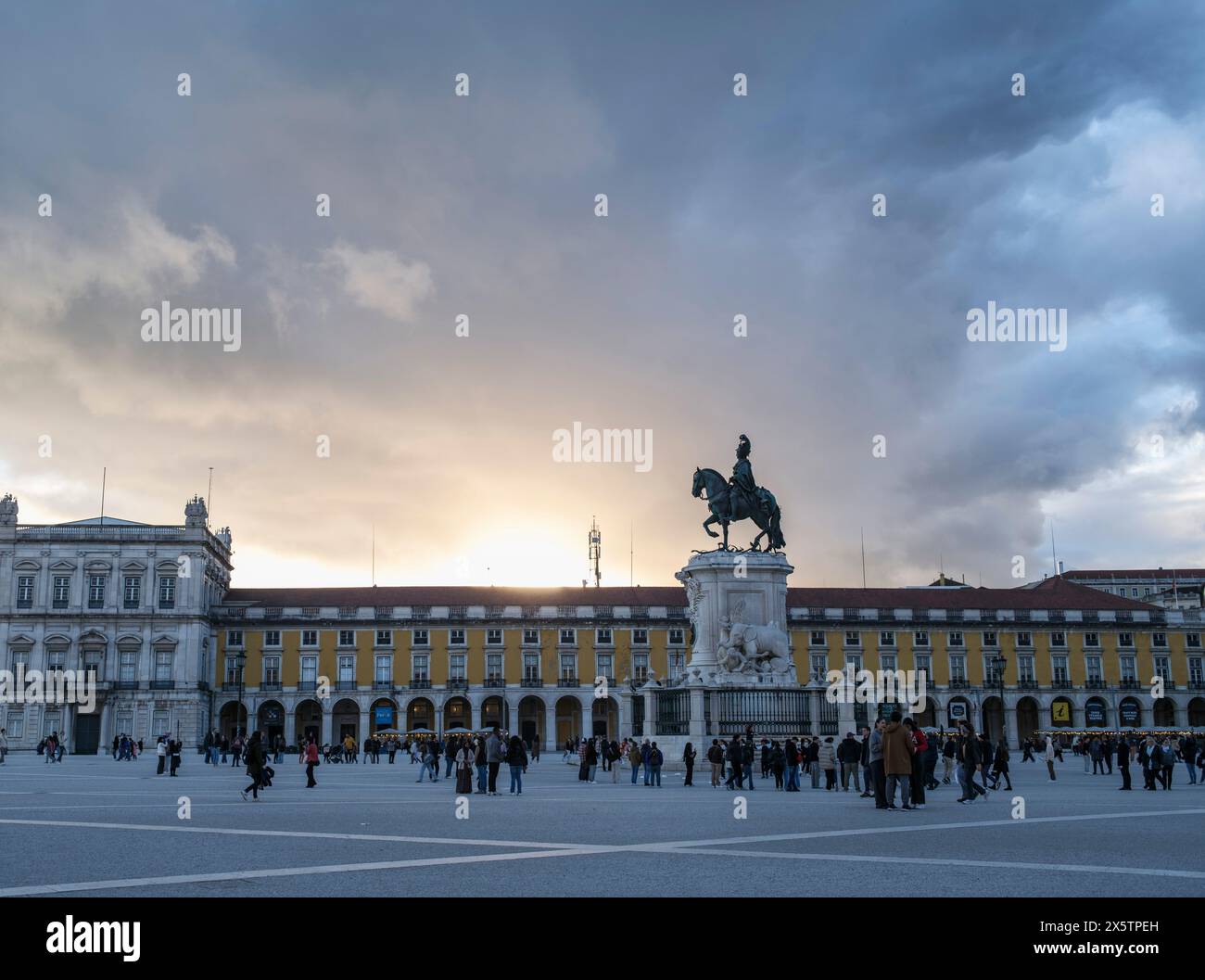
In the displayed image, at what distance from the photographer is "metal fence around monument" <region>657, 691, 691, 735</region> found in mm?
29156

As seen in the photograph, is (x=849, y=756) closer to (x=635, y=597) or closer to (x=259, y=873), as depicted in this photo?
(x=259, y=873)

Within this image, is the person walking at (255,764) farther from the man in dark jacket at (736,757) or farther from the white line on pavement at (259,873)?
the white line on pavement at (259,873)

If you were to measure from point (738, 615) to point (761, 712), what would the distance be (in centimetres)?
333

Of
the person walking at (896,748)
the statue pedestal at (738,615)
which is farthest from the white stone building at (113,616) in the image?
the person walking at (896,748)

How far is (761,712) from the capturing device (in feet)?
92.6

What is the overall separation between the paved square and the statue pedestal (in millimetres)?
9747

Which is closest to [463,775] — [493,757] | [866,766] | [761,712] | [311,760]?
[493,757]

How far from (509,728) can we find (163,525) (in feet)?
75.7

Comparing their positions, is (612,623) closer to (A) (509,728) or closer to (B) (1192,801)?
(A) (509,728)

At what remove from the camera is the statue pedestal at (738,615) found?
29.9 meters

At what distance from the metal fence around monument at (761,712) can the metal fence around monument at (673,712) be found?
2.78 feet
